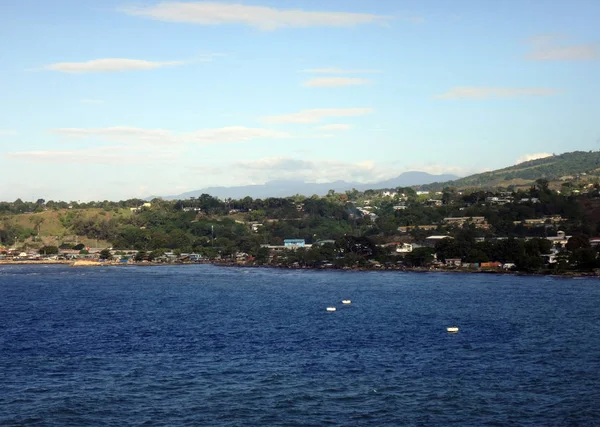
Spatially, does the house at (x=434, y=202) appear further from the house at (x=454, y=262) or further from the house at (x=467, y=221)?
the house at (x=454, y=262)

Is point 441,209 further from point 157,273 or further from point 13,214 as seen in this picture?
point 13,214

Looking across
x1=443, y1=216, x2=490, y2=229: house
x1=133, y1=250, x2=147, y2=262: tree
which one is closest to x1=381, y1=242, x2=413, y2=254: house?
x1=443, y1=216, x2=490, y2=229: house

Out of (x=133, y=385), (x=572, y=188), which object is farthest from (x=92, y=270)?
(x=572, y=188)

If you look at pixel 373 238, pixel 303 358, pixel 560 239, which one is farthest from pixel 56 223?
pixel 303 358

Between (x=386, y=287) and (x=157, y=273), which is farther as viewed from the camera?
(x=157, y=273)

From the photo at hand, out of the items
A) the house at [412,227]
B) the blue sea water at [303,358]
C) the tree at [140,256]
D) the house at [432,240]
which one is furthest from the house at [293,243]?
the blue sea water at [303,358]

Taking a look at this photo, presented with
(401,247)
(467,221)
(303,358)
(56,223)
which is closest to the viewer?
(303,358)

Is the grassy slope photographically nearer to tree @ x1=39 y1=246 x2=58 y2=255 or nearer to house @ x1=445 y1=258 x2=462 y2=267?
tree @ x1=39 y1=246 x2=58 y2=255

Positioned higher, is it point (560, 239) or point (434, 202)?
point (434, 202)

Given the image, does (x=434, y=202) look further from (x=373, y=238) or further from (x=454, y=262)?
(x=454, y=262)
